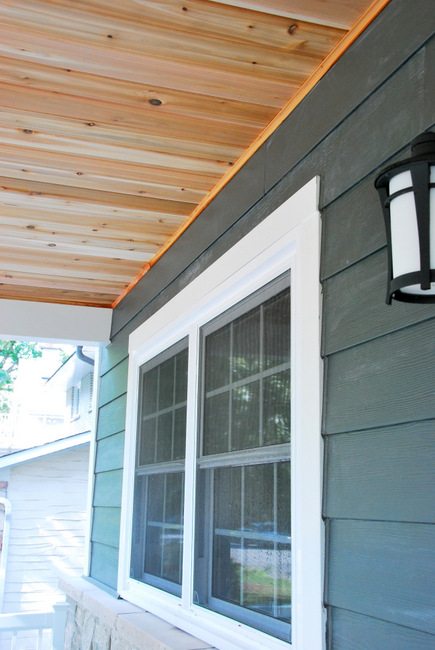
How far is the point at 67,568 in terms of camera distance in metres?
7.95

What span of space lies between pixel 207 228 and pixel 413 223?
5.68 feet

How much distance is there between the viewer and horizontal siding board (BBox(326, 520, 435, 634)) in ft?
4.55

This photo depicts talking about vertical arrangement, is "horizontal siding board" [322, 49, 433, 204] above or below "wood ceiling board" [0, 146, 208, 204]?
below

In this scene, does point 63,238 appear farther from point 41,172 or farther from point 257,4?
point 257,4

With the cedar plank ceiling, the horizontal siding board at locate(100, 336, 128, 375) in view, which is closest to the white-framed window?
the horizontal siding board at locate(100, 336, 128, 375)

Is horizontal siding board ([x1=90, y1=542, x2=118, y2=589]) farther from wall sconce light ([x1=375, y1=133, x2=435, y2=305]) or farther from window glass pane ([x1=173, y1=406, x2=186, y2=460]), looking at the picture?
wall sconce light ([x1=375, y1=133, x2=435, y2=305])

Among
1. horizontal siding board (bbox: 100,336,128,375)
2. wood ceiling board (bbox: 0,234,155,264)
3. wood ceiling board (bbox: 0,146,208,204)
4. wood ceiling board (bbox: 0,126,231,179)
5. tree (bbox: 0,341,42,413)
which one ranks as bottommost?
horizontal siding board (bbox: 100,336,128,375)

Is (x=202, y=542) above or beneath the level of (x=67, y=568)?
above

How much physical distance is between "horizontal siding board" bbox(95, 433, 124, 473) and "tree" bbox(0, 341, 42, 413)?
11.5 m

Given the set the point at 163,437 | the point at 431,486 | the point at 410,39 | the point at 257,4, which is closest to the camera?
the point at 431,486

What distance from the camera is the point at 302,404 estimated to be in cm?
191

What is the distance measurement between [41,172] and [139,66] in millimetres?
820

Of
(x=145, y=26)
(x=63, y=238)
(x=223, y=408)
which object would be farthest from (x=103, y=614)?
(x=145, y=26)

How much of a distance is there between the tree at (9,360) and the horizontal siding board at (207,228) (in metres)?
12.0
